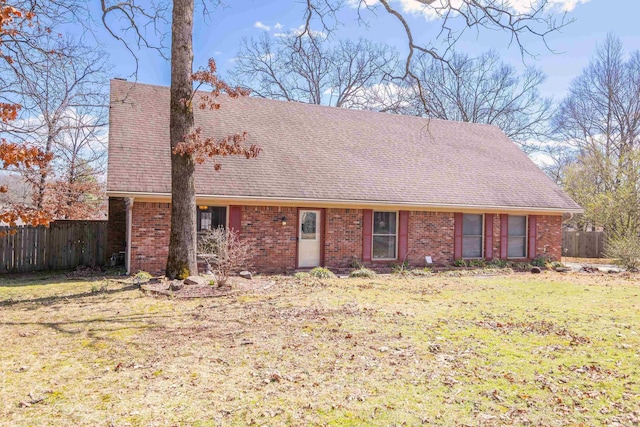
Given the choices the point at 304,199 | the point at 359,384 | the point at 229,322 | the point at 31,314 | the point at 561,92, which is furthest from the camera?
the point at 561,92

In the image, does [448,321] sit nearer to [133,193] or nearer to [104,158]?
[133,193]

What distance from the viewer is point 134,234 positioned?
37.7ft

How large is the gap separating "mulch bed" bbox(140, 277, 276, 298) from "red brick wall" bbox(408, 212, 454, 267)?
19.6 feet

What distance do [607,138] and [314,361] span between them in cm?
2938

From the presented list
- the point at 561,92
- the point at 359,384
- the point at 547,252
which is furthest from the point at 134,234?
the point at 561,92

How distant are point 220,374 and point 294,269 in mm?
8574

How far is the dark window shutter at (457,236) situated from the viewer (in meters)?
15.1

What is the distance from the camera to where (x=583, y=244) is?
22.8m

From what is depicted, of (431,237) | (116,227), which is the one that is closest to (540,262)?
(431,237)

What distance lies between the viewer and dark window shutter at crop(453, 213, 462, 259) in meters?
15.1

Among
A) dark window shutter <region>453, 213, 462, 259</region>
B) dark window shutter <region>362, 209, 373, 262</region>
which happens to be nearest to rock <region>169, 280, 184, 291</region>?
dark window shutter <region>362, 209, 373, 262</region>

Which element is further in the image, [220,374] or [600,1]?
[600,1]

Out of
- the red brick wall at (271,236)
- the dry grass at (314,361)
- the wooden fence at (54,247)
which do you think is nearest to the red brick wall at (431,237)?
the red brick wall at (271,236)

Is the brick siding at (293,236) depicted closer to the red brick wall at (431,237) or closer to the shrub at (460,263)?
the red brick wall at (431,237)
